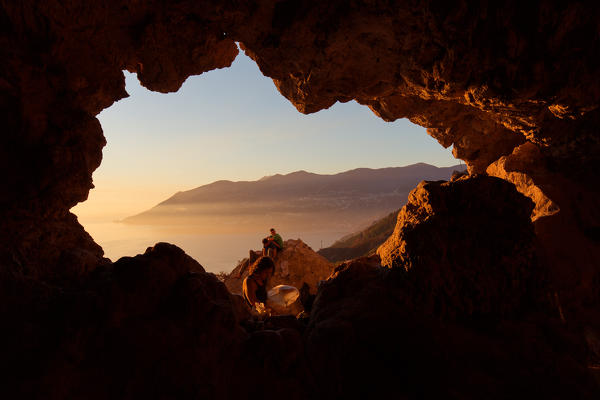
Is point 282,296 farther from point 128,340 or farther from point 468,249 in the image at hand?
point 128,340

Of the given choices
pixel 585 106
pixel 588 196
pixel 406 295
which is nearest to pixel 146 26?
pixel 406 295

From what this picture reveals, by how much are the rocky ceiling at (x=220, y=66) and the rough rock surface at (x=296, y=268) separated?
28.1 ft

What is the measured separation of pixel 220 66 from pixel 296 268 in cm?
919

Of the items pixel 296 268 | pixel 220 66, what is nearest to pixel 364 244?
pixel 296 268

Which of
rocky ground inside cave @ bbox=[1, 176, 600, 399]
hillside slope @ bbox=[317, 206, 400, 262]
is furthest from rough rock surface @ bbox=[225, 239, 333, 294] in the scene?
hillside slope @ bbox=[317, 206, 400, 262]

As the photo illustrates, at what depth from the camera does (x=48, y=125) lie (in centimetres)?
370

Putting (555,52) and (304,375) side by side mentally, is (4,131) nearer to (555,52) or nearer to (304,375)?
(304,375)

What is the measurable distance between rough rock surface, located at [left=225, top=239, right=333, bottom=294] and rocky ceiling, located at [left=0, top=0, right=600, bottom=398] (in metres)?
8.56

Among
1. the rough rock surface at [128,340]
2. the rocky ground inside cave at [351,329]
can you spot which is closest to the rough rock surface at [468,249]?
the rocky ground inside cave at [351,329]

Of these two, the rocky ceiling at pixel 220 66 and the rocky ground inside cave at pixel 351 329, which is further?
the rocky ceiling at pixel 220 66

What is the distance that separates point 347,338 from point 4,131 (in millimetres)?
4784

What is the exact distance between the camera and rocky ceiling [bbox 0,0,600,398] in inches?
124

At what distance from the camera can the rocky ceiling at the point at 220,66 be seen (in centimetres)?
316

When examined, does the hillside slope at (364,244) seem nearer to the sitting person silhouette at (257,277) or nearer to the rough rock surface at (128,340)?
the sitting person silhouette at (257,277)
